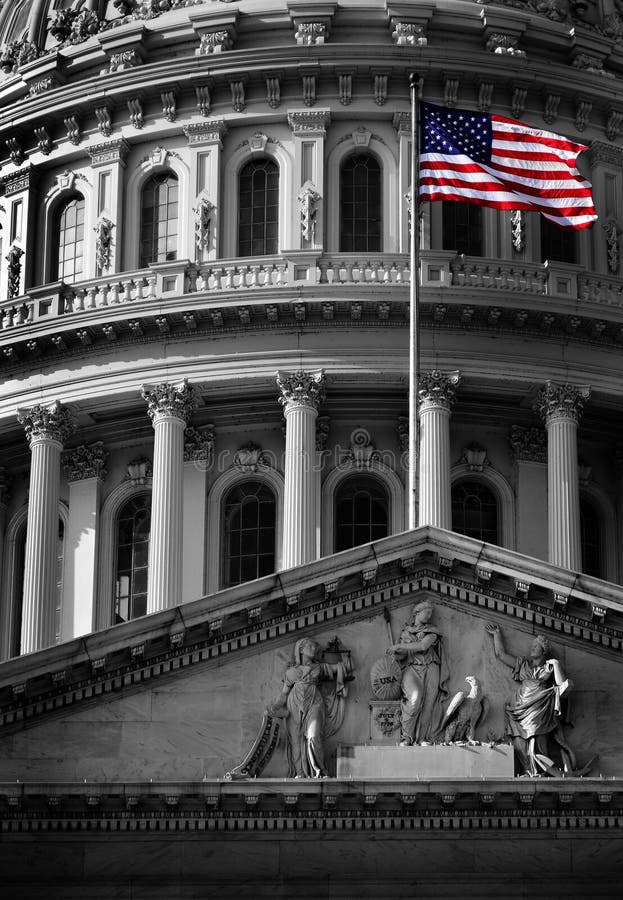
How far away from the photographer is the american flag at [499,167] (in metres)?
57.7

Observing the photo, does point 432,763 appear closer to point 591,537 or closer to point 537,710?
point 537,710

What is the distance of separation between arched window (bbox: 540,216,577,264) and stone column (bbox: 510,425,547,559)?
540cm

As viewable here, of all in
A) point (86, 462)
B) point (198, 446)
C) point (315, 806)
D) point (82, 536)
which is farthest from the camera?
point (86, 462)

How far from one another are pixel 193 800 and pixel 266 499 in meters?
24.3

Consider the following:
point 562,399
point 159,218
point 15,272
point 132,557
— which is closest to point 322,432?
point 132,557

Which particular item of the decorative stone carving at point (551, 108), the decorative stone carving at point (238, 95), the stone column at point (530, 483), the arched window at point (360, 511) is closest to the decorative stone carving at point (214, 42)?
the decorative stone carving at point (238, 95)

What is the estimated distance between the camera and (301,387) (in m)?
64.9

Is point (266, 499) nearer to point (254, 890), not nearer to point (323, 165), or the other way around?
point (323, 165)

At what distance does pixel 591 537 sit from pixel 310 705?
24476mm

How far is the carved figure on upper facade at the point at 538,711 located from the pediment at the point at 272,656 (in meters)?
0.22

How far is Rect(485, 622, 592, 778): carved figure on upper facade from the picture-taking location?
43969mm

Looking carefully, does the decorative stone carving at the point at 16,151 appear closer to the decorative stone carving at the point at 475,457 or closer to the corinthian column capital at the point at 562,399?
the decorative stone carving at the point at 475,457

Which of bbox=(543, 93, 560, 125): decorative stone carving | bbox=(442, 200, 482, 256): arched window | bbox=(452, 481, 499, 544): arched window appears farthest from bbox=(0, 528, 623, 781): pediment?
bbox=(543, 93, 560, 125): decorative stone carving

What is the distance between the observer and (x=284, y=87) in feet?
230
